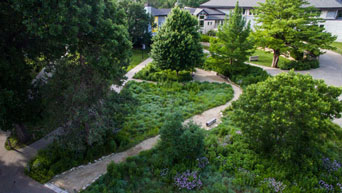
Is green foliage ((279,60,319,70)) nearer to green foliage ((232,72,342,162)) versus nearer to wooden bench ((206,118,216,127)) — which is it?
wooden bench ((206,118,216,127))

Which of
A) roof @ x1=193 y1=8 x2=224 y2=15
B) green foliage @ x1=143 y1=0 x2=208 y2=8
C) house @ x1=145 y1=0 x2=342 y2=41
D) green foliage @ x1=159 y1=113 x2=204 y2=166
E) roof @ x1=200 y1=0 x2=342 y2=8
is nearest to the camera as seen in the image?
green foliage @ x1=159 y1=113 x2=204 y2=166

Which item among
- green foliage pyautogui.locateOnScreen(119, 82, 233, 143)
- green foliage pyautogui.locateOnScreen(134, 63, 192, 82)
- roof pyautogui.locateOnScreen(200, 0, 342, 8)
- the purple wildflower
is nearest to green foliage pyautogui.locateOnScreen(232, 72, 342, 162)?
the purple wildflower

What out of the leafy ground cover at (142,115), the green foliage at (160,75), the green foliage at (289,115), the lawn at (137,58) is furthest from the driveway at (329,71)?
the lawn at (137,58)

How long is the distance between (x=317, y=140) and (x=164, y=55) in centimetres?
1501

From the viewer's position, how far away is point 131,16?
117 ft

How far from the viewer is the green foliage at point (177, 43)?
2180 cm

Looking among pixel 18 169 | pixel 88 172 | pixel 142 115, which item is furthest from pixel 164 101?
pixel 18 169

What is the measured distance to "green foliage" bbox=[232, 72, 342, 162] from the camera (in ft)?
33.9

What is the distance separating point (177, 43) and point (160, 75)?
4004 mm

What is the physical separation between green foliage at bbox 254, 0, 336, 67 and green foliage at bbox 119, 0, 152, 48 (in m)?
17.4

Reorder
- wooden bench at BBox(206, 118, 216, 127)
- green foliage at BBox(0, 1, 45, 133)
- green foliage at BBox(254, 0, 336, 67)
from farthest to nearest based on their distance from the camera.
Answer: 1. green foliage at BBox(254, 0, 336, 67)
2. wooden bench at BBox(206, 118, 216, 127)
3. green foliage at BBox(0, 1, 45, 133)

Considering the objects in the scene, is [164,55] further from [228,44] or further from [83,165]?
[83,165]

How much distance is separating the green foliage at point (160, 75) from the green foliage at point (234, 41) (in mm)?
3936

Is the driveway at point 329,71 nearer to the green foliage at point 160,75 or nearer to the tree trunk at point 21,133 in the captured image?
the green foliage at point 160,75
